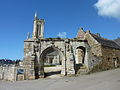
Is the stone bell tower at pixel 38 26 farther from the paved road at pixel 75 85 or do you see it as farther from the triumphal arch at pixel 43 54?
the paved road at pixel 75 85

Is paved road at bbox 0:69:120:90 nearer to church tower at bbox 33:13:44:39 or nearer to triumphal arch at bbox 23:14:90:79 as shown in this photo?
triumphal arch at bbox 23:14:90:79

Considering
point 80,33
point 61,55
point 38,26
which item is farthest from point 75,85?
point 38,26

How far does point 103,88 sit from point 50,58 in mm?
38733

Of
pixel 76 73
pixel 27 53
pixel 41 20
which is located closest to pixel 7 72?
pixel 27 53

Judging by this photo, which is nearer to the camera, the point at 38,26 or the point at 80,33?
the point at 38,26

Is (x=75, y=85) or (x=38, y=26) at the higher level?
(x=38, y=26)

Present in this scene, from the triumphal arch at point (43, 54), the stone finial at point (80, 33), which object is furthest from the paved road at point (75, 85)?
the stone finial at point (80, 33)

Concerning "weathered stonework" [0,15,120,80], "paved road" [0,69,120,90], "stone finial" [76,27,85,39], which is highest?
"stone finial" [76,27,85,39]

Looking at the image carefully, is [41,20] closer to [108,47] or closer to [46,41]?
[46,41]

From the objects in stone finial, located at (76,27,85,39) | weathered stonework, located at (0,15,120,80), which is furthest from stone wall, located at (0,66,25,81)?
stone finial, located at (76,27,85,39)

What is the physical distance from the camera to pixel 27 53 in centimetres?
2064

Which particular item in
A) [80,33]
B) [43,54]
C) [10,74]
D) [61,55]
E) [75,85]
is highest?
[80,33]

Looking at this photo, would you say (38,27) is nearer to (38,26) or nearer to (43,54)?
(38,26)

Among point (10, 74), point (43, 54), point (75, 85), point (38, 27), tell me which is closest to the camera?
point (75, 85)
